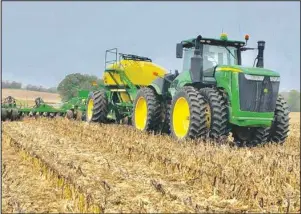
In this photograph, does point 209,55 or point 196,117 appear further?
point 209,55

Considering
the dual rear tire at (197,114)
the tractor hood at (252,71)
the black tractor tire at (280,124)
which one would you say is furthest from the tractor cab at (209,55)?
the black tractor tire at (280,124)

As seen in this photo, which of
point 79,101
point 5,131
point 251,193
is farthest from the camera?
point 79,101

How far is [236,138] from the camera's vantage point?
8648mm

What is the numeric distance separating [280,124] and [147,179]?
4076mm

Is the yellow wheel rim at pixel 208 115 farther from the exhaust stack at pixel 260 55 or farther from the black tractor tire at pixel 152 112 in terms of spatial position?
the black tractor tire at pixel 152 112

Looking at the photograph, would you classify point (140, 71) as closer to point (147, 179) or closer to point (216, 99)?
point (216, 99)

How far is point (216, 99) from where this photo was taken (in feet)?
25.2

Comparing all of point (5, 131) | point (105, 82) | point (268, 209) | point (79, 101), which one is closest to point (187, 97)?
point (268, 209)

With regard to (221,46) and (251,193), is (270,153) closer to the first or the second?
(251,193)

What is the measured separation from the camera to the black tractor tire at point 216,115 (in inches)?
300

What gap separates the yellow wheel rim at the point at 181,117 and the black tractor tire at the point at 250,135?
3.13ft

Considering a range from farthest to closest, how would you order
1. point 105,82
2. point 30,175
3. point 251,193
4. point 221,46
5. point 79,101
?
point 79,101 < point 105,82 < point 221,46 < point 30,175 < point 251,193

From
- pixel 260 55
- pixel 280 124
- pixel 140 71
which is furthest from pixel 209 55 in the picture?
pixel 140 71

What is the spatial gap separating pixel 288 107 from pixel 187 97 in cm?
214
